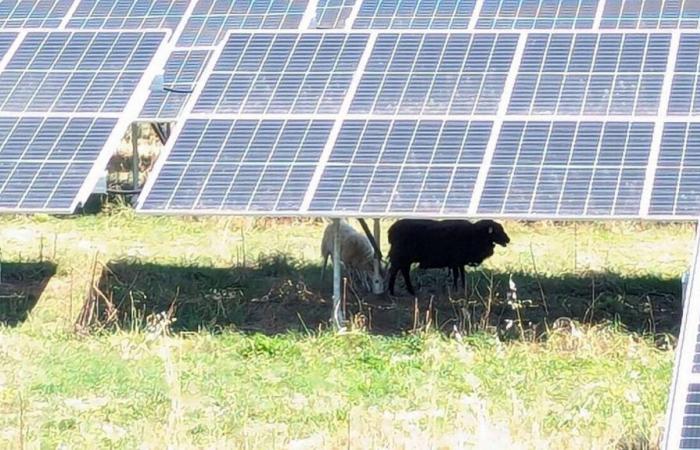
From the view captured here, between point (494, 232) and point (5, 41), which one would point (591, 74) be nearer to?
point (494, 232)

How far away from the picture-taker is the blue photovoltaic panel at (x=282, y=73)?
44.9 ft

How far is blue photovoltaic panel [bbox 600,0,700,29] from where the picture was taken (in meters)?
18.5

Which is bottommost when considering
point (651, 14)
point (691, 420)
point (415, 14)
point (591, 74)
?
point (691, 420)

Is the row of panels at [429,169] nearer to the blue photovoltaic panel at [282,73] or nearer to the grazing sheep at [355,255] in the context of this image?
the blue photovoltaic panel at [282,73]

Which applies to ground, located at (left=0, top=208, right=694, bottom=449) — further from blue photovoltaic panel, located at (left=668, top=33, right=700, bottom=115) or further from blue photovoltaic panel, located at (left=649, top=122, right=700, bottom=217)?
blue photovoltaic panel, located at (left=668, top=33, right=700, bottom=115)

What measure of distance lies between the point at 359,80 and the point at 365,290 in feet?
7.25

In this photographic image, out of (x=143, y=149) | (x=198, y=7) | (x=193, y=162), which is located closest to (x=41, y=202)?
(x=193, y=162)

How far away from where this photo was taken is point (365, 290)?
15.0 meters

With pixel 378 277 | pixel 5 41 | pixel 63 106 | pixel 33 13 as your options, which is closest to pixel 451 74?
pixel 378 277

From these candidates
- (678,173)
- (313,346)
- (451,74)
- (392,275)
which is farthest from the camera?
(392,275)

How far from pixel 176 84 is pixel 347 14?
103 inches

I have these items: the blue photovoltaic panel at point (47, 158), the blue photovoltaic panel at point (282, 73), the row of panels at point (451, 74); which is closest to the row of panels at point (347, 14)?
the blue photovoltaic panel at point (282, 73)

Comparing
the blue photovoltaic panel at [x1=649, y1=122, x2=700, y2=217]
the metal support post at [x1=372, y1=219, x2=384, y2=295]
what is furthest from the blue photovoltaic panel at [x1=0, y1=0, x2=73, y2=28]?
the blue photovoltaic panel at [x1=649, y1=122, x2=700, y2=217]

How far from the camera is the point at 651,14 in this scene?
18.8 metres
